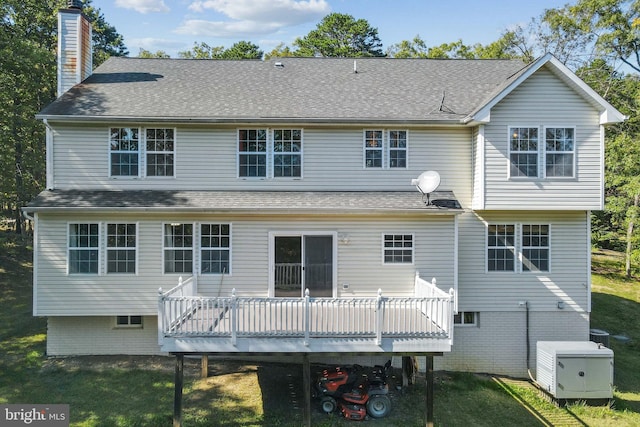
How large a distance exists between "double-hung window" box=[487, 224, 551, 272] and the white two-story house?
0.04 meters

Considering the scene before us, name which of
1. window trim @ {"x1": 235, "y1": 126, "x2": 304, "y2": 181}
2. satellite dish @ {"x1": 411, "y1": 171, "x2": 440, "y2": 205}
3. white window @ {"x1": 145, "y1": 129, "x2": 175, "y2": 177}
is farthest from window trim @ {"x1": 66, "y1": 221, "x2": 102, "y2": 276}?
satellite dish @ {"x1": 411, "y1": 171, "x2": 440, "y2": 205}

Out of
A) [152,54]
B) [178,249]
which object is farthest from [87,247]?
[152,54]

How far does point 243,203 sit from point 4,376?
292 inches

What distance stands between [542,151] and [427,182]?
3.48 m

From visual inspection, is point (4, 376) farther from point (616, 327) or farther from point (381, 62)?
point (616, 327)

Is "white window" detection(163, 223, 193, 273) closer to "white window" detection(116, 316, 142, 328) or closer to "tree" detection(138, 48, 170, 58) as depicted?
"white window" detection(116, 316, 142, 328)

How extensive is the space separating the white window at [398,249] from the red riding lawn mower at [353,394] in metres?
3.14

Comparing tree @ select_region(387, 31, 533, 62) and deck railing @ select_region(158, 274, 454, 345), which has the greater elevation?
tree @ select_region(387, 31, 533, 62)

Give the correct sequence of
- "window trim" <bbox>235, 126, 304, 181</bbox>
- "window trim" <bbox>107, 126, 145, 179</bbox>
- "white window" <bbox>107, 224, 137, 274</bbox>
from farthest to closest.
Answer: "window trim" <bbox>235, 126, 304, 181</bbox>
"window trim" <bbox>107, 126, 145, 179</bbox>
"white window" <bbox>107, 224, 137, 274</bbox>

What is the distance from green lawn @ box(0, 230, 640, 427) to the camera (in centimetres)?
878

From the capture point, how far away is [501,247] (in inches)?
460

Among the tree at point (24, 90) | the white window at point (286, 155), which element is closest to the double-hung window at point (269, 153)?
the white window at point (286, 155)

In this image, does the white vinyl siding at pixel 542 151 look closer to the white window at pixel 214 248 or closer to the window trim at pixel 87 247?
the white window at pixel 214 248

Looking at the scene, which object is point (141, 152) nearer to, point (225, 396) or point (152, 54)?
point (225, 396)
